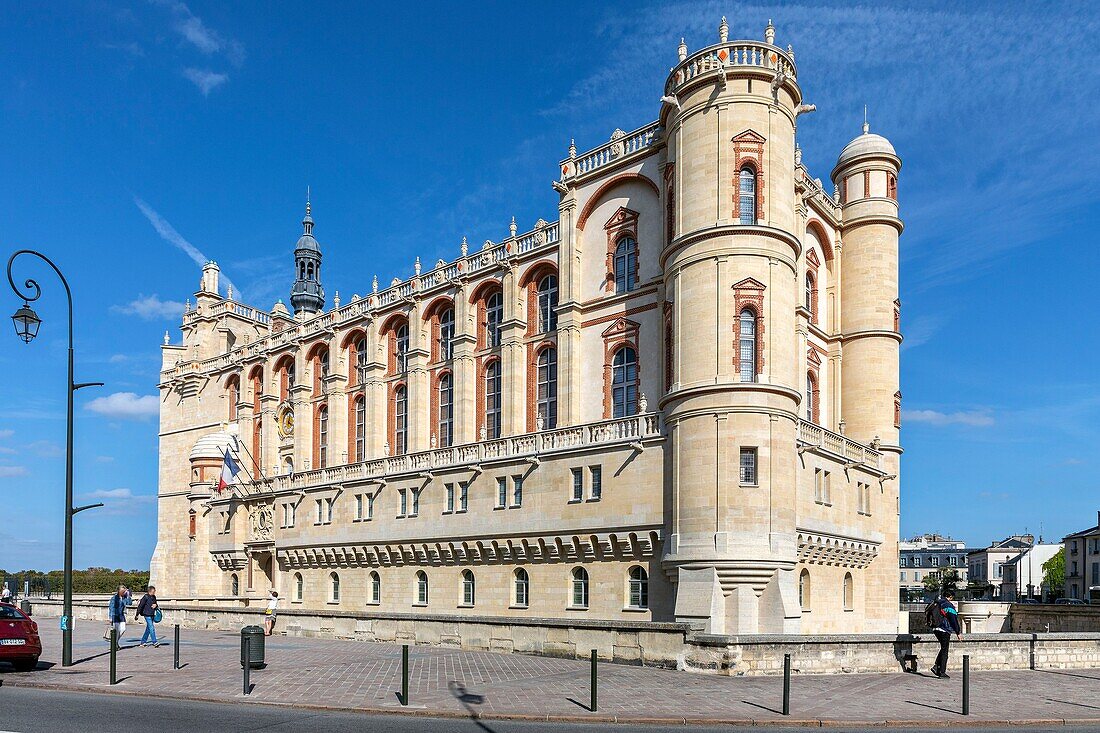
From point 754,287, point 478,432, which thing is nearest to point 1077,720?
point 754,287

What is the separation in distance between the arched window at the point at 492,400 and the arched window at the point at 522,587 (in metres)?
9.57

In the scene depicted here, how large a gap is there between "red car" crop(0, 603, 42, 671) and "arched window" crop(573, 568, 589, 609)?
19461mm

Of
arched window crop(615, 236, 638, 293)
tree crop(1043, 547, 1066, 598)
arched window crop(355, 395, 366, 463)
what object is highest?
arched window crop(615, 236, 638, 293)

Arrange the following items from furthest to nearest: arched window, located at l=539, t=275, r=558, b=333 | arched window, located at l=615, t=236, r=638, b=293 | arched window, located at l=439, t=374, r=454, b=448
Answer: arched window, located at l=439, t=374, r=454, b=448 < arched window, located at l=539, t=275, r=558, b=333 < arched window, located at l=615, t=236, r=638, b=293

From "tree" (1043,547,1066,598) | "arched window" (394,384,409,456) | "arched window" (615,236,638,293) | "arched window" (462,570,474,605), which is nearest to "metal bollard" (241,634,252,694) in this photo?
"arched window" (462,570,474,605)

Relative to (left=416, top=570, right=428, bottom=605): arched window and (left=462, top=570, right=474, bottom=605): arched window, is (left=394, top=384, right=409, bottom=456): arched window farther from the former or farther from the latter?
(left=462, top=570, right=474, bottom=605): arched window

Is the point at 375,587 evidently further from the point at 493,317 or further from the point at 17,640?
the point at 17,640

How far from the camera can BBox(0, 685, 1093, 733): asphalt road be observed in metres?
15.9

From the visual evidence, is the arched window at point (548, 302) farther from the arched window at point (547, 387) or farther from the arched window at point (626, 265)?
the arched window at point (626, 265)

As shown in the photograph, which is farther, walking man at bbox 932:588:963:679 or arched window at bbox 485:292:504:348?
arched window at bbox 485:292:504:348

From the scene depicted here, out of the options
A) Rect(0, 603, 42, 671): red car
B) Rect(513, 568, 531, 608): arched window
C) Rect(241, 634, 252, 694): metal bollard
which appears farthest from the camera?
Rect(513, 568, 531, 608): arched window

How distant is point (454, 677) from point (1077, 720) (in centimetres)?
1349

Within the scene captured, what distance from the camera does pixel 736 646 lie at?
22516mm

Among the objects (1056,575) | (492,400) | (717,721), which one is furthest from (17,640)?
(1056,575)
